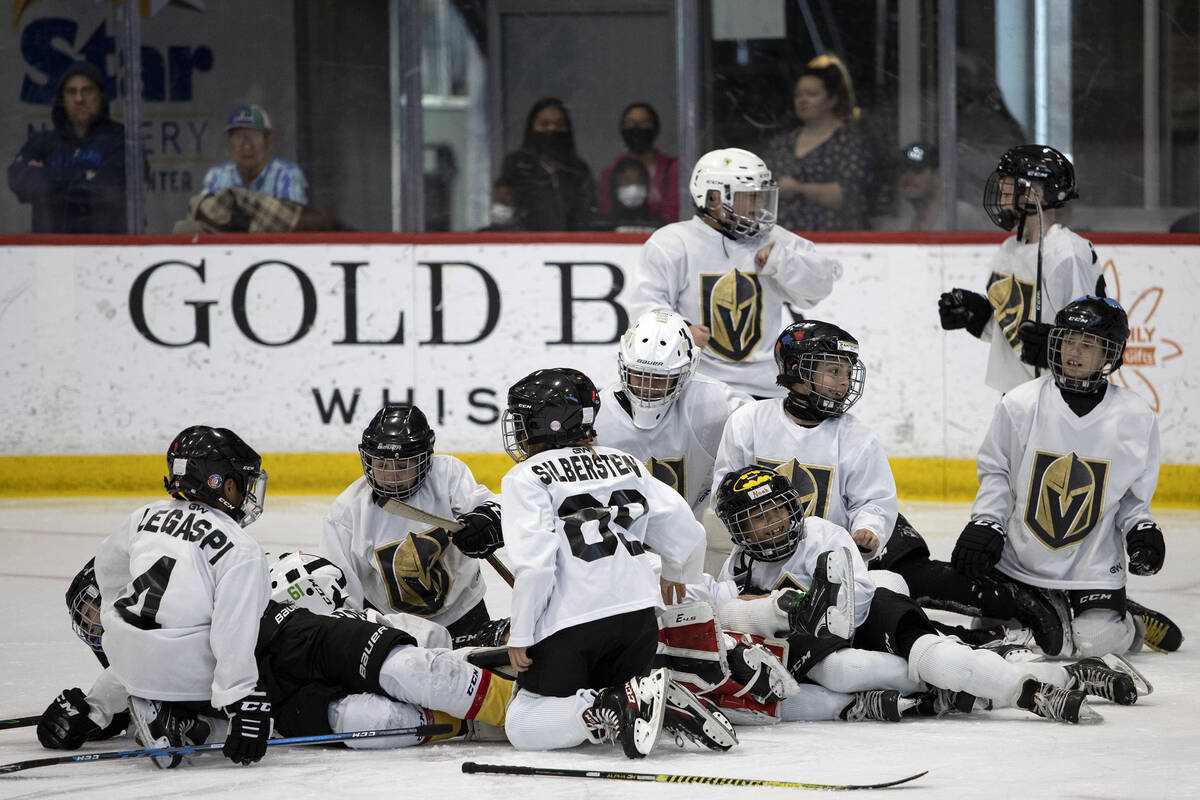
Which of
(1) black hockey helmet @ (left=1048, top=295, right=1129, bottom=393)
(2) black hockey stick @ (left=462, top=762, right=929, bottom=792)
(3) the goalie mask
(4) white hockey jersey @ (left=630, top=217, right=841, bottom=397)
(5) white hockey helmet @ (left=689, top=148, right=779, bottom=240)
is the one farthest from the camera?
(4) white hockey jersey @ (left=630, top=217, right=841, bottom=397)

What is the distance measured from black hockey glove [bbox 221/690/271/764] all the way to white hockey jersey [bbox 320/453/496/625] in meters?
0.77

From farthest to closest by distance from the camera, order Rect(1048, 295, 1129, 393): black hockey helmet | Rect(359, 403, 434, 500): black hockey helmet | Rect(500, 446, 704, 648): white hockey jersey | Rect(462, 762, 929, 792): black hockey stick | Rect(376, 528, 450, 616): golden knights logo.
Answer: Rect(1048, 295, 1129, 393): black hockey helmet → Rect(376, 528, 450, 616): golden knights logo → Rect(359, 403, 434, 500): black hockey helmet → Rect(500, 446, 704, 648): white hockey jersey → Rect(462, 762, 929, 792): black hockey stick

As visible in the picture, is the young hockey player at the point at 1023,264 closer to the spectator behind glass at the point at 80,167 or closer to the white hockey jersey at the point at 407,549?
the white hockey jersey at the point at 407,549

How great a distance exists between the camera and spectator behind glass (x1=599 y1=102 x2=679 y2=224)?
7.68 metres

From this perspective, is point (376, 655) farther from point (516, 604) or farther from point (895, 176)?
point (895, 176)

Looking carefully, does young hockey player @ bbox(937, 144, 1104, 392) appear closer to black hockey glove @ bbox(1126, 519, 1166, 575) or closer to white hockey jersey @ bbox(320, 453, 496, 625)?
black hockey glove @ bbox(1126, 519, 1166, 575)

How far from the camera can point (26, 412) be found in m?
7.53

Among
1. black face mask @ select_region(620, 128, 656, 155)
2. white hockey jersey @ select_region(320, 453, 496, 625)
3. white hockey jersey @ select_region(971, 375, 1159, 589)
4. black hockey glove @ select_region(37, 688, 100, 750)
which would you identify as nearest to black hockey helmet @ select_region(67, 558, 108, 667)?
black hockey glove @ select_region(37, 688, 100, 750)

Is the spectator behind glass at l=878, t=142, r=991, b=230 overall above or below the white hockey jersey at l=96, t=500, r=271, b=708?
above

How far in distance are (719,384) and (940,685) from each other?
4.34 ft

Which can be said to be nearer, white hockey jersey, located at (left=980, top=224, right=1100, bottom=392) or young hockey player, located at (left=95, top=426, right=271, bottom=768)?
young hockey player, located at (left=95, top=426, right=271, bottom=768)

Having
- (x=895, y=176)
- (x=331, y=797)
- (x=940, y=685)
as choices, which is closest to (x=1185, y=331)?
(x=895, y=176)

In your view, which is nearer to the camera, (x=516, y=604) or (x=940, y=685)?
(x=516, y=604)

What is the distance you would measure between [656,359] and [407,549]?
0.82 m
